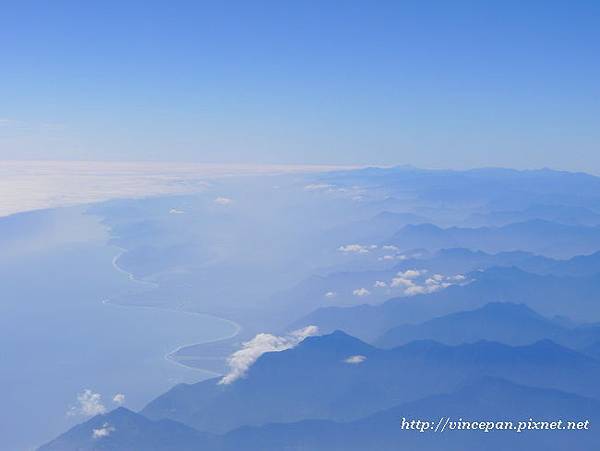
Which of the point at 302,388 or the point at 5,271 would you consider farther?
the point at 5,271

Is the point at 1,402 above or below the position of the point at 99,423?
below

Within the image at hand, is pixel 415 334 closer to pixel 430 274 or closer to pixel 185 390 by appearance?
pixel 185 390

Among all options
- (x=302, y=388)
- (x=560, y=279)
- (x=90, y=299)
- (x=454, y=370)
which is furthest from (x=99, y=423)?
(x=560, y=279)

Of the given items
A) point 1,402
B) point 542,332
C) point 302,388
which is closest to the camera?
point 302,388

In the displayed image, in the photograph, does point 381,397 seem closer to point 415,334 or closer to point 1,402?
point 415,334

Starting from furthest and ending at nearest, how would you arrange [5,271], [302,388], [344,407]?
[5,271]
[302,388]
[344,407]

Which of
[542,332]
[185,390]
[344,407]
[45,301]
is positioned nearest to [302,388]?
[344,407]
